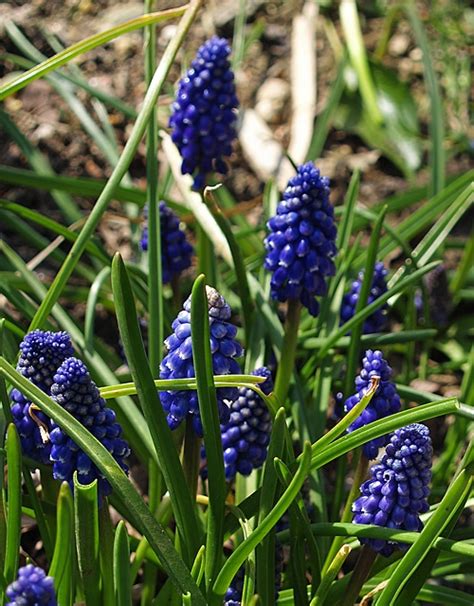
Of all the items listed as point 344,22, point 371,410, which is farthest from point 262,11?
point 371,410

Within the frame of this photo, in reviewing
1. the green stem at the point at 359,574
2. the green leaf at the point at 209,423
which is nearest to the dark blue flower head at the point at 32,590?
the green leaf at the point at 209,423

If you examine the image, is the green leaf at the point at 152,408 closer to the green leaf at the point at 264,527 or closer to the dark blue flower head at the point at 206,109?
the green leaf at the point at 264,527

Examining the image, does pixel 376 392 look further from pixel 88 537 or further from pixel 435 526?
pixel 88 537

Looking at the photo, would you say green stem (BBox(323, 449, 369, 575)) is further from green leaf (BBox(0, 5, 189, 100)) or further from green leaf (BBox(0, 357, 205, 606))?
green leaf (BBox(0, 5, 189, 100))

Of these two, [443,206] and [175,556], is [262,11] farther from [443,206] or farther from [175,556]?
[175,556]

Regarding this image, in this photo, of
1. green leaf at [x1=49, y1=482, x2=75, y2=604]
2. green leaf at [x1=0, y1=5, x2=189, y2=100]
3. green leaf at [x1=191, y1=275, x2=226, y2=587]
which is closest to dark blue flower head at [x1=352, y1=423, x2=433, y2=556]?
green leaf at [x1=191, y1=275, x2=226, y2=587]
